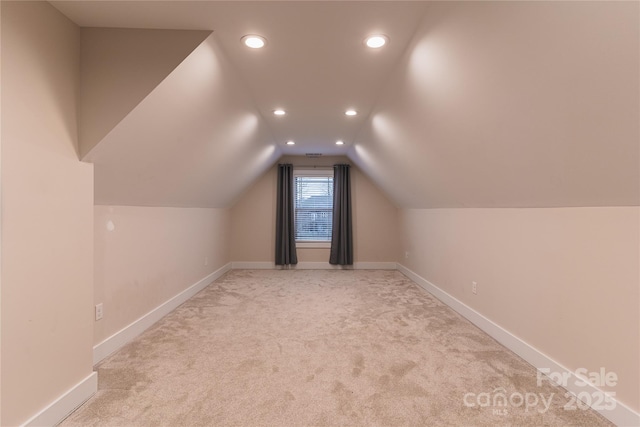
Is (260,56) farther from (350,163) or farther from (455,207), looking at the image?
(350,163)

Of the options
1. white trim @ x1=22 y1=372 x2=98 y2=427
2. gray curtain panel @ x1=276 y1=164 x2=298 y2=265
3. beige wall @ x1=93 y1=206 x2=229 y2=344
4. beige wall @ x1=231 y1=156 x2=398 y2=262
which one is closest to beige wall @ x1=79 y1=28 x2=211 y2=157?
beige wall @ x1=93 y1=206 x2=229 y2=344

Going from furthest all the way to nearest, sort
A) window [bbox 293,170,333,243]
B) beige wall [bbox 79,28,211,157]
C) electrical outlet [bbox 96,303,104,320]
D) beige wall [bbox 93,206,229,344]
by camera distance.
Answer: window [bbox 293,170,333,243]
beige wall [bbox 93,206,229,344]
electrical outlet [bbox 96,303,104,320]
beige wall [bbox 79,28,211,157]

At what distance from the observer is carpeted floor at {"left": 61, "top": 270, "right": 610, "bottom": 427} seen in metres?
1.60

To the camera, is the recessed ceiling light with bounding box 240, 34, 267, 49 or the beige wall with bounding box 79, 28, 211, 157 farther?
the recessed ceiling light with bounding box 240, 34, 267, 49

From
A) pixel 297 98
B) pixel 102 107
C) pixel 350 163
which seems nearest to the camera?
pixel 102 107

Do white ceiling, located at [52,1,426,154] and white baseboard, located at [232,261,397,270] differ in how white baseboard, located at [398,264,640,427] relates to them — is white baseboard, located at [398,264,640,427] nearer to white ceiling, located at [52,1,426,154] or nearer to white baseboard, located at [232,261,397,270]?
white baseboard, located at [232,261,397,270]

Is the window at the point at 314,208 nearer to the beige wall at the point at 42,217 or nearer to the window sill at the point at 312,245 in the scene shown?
the window sill at the point at 312,245

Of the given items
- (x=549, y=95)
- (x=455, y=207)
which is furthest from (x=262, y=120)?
(x=549, y=95)

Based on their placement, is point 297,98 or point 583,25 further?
point 297,98

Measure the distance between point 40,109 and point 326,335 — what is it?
2472 millimetres

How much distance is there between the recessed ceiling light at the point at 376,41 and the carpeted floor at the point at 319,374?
219 cm

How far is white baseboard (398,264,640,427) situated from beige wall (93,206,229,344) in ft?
10.2

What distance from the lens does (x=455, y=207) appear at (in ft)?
11.0

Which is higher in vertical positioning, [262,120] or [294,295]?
[262,120]
